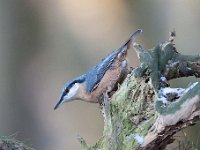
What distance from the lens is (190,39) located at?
2459mm

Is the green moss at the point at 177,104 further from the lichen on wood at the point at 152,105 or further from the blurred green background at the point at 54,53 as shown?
the blurred green background at the point at 54,53

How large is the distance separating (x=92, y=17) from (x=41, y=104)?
0.60 meters

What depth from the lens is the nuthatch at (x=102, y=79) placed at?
1.63 meters

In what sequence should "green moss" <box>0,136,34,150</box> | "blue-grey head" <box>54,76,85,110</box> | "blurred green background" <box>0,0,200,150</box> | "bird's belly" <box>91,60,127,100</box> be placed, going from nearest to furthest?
"green moss" <box>0,136,34,150</box>
"bird's belly" <box>91,60,127,100</box>
"blue-grey head" <box>54,76,85,110</box>
"blurred green background" <box>0,0,200,150</box>

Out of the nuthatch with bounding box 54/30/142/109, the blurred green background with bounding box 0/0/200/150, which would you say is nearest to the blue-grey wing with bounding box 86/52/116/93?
the nuthatch with bounding box 54/30/142/109

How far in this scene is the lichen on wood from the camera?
100 centimetres

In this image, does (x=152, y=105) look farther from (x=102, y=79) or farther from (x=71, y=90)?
(x=71, y=90)

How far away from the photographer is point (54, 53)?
269cm

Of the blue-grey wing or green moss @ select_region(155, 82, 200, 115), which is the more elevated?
the blue-grey wing

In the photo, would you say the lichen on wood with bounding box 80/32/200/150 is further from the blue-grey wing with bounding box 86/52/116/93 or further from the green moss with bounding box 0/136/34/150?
→ the blue-grey wing with bounding box 86/52/116/93

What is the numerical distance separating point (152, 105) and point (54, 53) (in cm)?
164

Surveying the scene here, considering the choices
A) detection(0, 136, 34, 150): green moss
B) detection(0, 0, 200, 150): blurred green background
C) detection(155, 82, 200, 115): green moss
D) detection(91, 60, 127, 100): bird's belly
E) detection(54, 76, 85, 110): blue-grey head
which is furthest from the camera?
detection(0, 0, 200, 150): blurred green background

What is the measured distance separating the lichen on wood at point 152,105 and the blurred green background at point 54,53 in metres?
1.33

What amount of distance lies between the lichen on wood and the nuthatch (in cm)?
35
